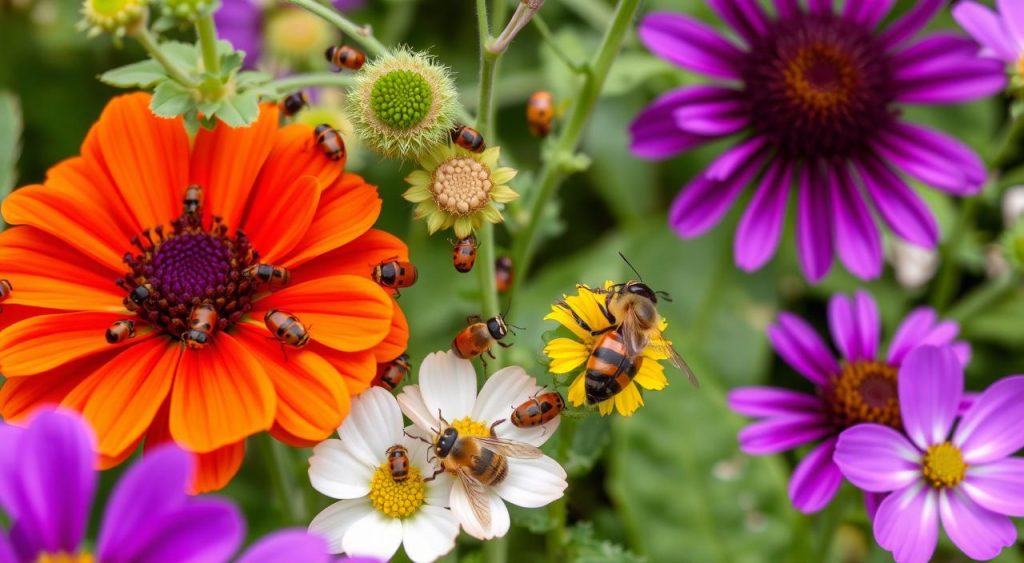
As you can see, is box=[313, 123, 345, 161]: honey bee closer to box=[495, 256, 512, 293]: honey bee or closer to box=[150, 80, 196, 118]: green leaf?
box=[150, 80, 196, 118]: green leaf

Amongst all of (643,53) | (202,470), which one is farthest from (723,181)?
(202,470)

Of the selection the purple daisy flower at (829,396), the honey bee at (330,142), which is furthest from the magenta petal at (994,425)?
the honey bee at (330,142)

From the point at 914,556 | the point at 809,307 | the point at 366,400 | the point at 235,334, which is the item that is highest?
the point at 235,334

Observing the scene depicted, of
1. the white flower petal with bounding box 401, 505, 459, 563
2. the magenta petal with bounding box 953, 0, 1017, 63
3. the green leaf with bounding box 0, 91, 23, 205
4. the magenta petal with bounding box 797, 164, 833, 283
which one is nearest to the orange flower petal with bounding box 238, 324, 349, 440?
the white flower petal with bounding box 401, 505, 459, 563

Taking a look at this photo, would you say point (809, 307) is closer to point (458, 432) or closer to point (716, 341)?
point (716, 341)

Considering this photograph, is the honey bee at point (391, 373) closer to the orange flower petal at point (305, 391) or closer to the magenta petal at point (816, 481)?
the orange flower petal at point (305, 391)

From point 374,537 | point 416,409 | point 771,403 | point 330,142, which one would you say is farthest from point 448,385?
point 771,403
